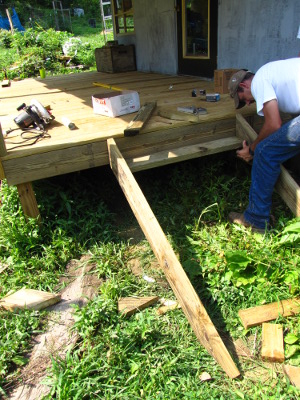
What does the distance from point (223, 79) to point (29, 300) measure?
3620mm

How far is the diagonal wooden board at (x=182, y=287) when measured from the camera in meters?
1.75

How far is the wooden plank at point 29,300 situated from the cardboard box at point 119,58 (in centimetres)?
700

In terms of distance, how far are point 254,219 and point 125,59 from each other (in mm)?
6699

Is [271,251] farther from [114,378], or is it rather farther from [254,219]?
[114,378]

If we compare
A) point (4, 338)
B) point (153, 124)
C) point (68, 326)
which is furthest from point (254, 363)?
point (153, 124)

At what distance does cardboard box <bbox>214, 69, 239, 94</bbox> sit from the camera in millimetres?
4422

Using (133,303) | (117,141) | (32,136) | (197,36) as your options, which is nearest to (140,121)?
(117,141)

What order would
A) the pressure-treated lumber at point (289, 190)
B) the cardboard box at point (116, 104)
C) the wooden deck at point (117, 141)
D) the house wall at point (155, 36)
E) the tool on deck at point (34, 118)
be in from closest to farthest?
1. the pressure-treated lumber at point (289, 190)
2. the wooden deck at point (117, 141)
3. the tool on deck at point (34, 118)
4. the cardboard box at point (116, 104)
5. the house wall at point (155, 36)

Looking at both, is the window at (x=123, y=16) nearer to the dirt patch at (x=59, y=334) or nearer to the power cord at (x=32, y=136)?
the power cord at (x=32, y=136)

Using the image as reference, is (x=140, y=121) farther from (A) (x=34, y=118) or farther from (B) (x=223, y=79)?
(B) (x=223, y=79)

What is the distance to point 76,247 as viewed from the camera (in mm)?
2807

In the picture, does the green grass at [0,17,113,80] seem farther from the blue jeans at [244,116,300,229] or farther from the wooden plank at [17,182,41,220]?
the blue jeans at [244,116,300,229]

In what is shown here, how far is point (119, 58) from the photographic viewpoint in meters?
8.16

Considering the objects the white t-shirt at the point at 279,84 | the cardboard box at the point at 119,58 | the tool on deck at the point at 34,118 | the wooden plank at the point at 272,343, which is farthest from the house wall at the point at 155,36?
the wooden plank at the point at 272,343
